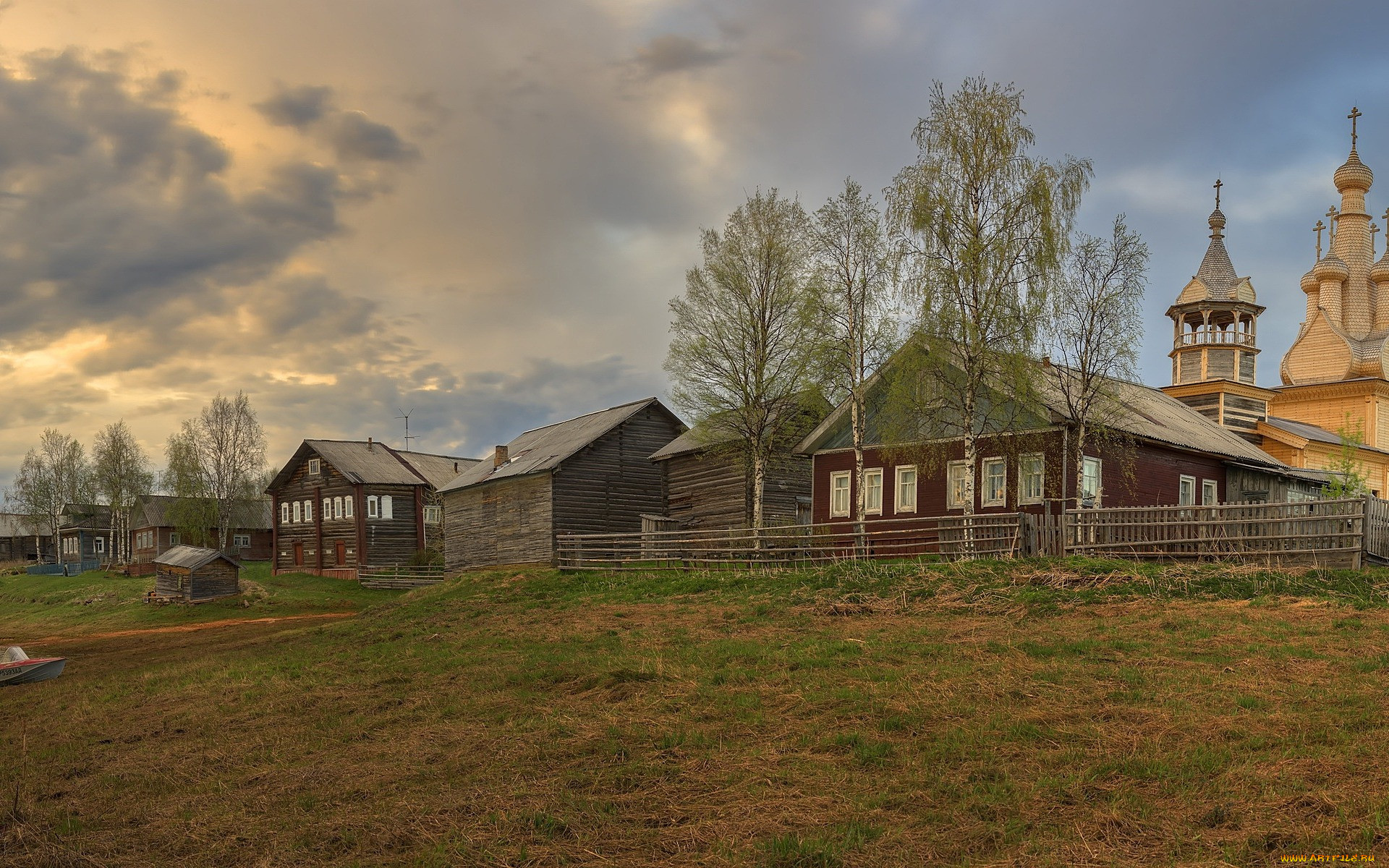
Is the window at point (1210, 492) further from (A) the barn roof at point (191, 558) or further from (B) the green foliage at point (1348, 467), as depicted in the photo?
(A) the barn roof at point (191, 558)

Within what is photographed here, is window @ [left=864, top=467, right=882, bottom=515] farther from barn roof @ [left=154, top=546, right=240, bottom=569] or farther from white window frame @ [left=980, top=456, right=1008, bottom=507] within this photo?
barn roof @ [left=154, top=546, right=240, bottom=569]

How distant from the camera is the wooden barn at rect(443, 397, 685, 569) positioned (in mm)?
41344

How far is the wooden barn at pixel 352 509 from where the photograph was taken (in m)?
54.1

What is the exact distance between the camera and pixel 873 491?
107ft

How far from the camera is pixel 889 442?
28.3m

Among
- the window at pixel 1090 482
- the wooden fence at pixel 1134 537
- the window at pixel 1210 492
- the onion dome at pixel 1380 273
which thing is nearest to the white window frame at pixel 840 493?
the wooden fence at pixel 1134 537

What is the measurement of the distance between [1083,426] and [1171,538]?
5369mm

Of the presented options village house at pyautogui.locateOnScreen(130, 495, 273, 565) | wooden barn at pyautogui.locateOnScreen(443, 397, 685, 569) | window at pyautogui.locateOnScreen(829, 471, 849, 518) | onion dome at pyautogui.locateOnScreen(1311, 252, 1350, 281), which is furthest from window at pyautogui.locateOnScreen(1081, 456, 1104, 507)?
village house at pyautogui.locateOnScreen(130, 495, 273, 565)

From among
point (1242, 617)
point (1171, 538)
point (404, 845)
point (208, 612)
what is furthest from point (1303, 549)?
point (208, 612)

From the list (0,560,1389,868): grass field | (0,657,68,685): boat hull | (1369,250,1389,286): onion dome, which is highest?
(1369,250,1389,286): onion dome

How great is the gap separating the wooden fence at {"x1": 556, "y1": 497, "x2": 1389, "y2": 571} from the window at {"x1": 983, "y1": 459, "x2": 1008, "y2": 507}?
Answer: 76.2 inches

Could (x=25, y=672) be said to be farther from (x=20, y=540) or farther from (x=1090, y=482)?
(x=20, y=540)

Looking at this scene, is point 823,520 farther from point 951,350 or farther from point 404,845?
point 404,845

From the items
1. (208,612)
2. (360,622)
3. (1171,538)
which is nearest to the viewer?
(1171,538)
